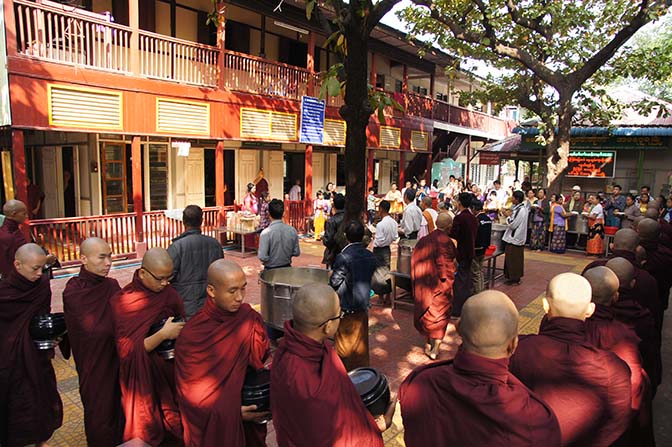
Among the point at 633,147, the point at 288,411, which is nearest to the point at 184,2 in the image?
the point at 288,411

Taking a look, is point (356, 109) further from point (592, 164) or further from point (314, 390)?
point (592, 164)

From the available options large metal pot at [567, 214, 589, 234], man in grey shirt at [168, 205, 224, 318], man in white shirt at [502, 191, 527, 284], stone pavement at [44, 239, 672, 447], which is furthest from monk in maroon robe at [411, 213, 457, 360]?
large metal pot at [567, 214, 589, 234]

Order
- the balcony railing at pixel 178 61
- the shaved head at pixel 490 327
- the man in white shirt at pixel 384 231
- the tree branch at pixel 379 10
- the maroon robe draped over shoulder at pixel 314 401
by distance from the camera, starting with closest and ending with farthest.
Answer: the shaved head at pixel 490 327, the maroon robe draped over shoulder at pixel 314 401, the tree branch at pixel 379 10, the man in white shirt at pixel 384 231, the balcony railing at pixel 178 61

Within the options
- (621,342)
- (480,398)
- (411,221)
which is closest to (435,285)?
(621,342)

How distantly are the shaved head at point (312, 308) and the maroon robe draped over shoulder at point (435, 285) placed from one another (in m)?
3.55

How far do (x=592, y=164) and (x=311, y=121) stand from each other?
10213 mm

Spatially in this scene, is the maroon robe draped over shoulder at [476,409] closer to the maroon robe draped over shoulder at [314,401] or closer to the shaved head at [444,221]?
the maroon robe draped over shoulder at [314,401]

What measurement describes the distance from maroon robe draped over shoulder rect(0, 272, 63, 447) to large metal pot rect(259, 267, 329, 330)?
2219 millimetres

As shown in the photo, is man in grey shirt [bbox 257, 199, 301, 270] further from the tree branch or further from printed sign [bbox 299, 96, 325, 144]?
printed sign [bbox 299, 96, 325, 144]

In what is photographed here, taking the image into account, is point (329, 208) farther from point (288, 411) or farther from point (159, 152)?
point (288, 411)

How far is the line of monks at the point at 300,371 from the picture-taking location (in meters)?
1.97

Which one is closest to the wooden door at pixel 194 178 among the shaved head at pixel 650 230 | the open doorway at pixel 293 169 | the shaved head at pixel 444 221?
the open doorway at pixel 293 169

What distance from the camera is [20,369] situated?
11.3 ft

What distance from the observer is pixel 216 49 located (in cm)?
1170
